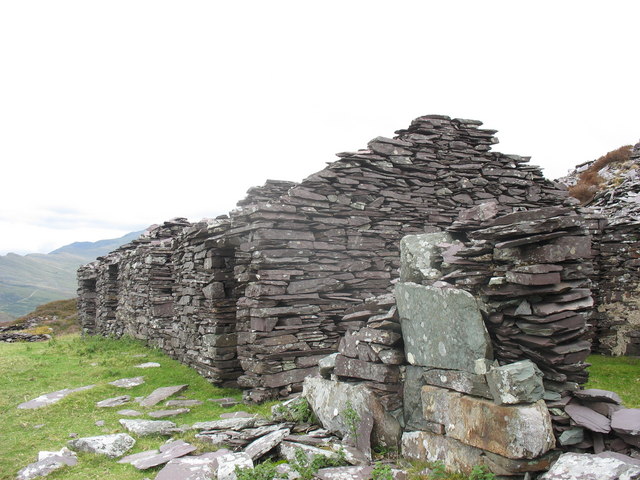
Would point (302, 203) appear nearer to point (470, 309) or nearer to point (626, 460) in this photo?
point (470, 309)

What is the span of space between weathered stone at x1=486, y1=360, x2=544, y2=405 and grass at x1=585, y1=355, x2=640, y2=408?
14.1 feet

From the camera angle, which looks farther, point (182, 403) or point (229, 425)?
point (182, 403)

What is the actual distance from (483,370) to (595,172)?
29117mm

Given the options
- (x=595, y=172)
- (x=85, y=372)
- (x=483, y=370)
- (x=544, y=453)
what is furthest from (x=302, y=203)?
(x=595, y=172)

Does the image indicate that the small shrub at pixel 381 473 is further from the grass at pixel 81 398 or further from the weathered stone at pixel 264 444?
the grass at pixel 81 398

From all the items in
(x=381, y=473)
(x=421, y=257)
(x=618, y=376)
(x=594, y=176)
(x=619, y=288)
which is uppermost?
(x=594, y=176)

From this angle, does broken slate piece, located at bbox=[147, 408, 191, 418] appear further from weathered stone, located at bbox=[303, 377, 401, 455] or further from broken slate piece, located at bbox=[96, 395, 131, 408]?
weathered stone, located at bbox=[303, 377, 401, 455]

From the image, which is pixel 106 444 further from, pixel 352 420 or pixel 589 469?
pixel 589 469

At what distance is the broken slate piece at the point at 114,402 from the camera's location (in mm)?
10458

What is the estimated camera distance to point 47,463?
6.81 meters

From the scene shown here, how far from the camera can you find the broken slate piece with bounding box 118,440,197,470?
6473 millimetres

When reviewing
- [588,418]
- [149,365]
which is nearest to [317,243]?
[588,418]

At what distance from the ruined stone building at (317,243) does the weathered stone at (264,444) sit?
3.55 metres

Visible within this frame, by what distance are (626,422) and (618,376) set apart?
277 inches
